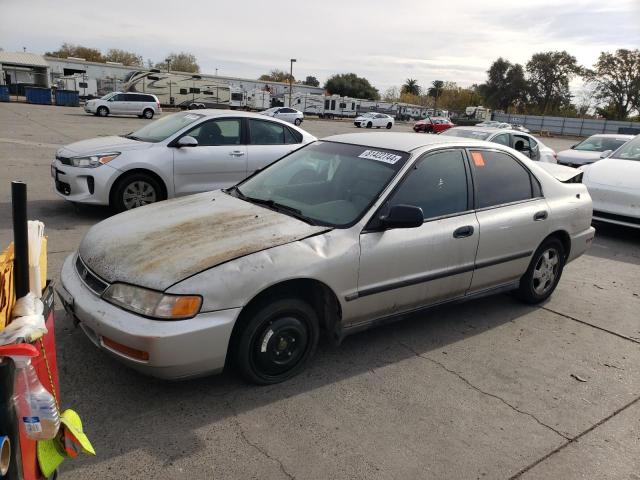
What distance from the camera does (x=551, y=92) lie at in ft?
252

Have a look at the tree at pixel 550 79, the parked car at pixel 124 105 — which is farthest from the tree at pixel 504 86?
the parked car at pixel 124 105

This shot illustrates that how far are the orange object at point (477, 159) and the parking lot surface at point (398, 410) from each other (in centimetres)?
135

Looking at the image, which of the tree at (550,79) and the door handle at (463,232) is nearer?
the door handle at (463,232)

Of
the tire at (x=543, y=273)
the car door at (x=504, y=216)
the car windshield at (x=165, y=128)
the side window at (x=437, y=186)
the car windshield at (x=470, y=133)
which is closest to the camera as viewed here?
the side window at (x=437, y=186)

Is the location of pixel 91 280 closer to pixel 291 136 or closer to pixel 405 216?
pixel 405 216

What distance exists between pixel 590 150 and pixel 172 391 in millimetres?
13861

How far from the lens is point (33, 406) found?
5.62 feet

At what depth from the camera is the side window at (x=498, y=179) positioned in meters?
4.09

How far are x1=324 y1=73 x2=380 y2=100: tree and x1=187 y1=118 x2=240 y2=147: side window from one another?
8407 centimetres

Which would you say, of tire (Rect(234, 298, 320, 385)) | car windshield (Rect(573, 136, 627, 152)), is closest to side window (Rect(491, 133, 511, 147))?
car windshield (Rect(573, 136, 627, 152))

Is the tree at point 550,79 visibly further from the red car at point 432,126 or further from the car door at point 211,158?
the car door at point 211,158

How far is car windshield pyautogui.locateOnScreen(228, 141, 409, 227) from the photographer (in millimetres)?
3494

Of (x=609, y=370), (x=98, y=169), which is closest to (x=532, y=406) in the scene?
(x=609, y=370)

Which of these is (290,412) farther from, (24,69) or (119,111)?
(24,69)
